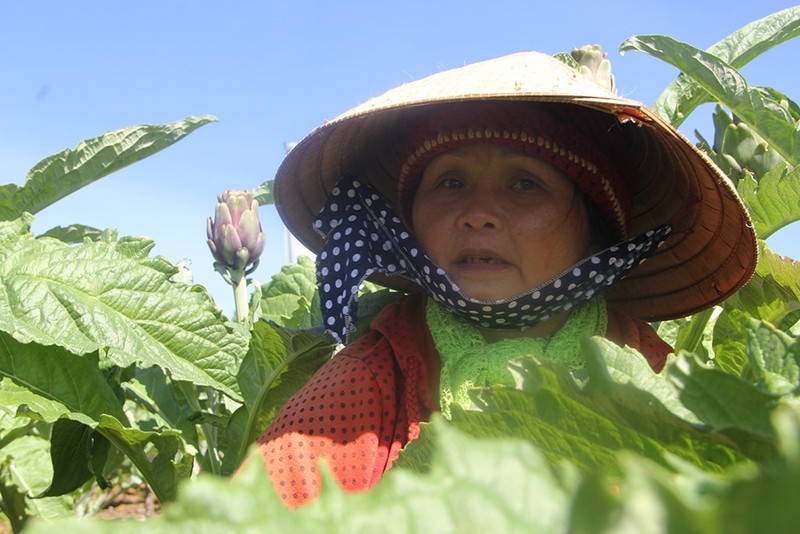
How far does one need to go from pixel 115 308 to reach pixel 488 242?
21.0 inches

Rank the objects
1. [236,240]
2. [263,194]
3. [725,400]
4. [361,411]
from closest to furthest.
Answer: [725,400] → [361,411] → [236,240] → [263,194]

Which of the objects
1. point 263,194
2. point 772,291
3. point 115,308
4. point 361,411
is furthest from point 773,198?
point 263,194

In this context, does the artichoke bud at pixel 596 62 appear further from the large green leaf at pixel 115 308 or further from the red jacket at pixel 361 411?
the large green leaf at pixel 115 308

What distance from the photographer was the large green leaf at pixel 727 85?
1.37 meters

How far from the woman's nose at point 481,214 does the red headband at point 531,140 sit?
3.0 inches

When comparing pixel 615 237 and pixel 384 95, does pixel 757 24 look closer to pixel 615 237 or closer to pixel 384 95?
pixel 615 237

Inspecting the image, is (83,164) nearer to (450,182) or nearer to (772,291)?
(450,182)

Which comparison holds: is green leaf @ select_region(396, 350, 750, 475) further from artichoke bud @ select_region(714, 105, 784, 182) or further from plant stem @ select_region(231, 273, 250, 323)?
plant stem @ select_region(231, 273, 250, 323)

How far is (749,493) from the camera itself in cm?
22

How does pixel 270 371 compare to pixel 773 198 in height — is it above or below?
below

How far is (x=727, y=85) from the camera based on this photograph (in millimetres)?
1391

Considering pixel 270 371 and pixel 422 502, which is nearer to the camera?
pixel 422 502

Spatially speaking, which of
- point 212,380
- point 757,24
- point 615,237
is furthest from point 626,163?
point 212,380

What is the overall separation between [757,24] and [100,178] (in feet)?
3.96
